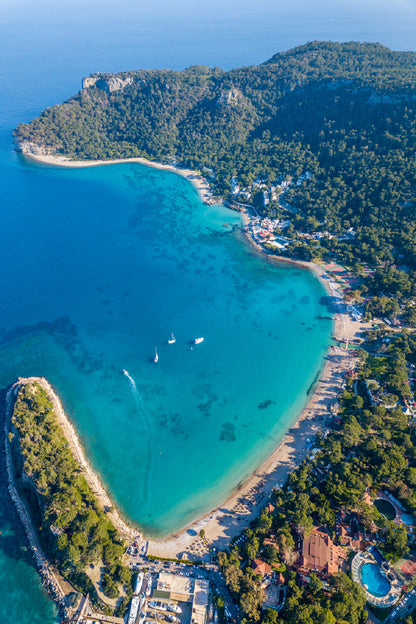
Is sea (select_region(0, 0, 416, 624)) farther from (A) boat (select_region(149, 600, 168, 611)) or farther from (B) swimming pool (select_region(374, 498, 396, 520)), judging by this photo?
(B) swimming pool (select_region(374, 498, 396, 520))

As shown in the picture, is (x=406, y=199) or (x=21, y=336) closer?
(x=21, y=336)

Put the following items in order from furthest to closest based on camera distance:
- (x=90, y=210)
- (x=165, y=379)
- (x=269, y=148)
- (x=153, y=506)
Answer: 1. (x=269, y=148)
2. (x=90, y=210)
3. (x=165, y=379)
4. (x=153, y=506)

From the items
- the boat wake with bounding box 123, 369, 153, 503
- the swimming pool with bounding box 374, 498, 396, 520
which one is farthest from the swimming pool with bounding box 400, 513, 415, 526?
the boat wake with bounding box 123, 369, 153, 503

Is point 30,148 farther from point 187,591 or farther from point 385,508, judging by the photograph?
point 385,508

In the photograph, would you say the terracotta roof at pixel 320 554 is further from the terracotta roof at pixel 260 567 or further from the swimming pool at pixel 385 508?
the swimming pool at pixel 385 508

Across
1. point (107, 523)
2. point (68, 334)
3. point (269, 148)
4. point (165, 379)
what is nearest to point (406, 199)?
point (269, 148)

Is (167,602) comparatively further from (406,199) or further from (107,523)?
(406,199)
